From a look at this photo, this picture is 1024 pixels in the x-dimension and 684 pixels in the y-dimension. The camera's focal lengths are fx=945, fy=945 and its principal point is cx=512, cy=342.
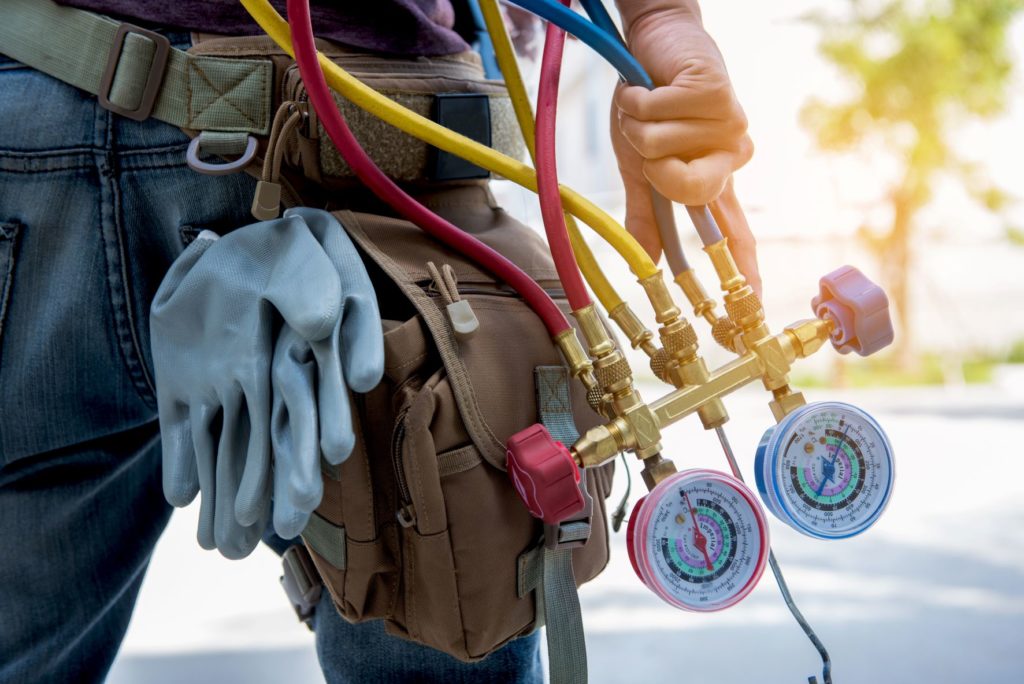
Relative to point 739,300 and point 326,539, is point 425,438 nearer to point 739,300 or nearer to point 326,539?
point 326,539

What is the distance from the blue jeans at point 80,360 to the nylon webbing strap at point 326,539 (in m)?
0.09

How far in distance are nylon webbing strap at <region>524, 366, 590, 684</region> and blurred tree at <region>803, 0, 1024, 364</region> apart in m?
4.90

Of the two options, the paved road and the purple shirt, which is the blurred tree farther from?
the purple shirt

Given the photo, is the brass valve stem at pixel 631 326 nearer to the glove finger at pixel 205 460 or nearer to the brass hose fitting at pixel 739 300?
the brass hose fitting at pixel 739 300

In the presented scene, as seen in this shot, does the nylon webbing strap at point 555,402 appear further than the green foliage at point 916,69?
No

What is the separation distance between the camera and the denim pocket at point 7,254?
1.98ft

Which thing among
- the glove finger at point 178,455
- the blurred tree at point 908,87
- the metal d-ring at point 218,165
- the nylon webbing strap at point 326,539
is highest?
the metal d-ring at point 218,165

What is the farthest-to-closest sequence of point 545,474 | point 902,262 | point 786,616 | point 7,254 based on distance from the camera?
point 902,262, point 786,616, point 7,254, point 545,474

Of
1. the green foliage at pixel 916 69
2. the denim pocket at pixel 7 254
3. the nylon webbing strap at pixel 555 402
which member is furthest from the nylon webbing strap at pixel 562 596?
the green foliage at pixel 916 69

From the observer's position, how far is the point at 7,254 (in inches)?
23.9

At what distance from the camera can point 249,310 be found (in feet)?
1.74

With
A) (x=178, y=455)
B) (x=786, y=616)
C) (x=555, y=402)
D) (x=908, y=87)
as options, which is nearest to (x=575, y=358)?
(x=555, y=402)

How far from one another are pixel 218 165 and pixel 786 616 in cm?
163

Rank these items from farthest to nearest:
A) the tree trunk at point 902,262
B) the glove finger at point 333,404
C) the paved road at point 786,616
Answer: the tree trunk at point 902,262 → the paved road at point 786,616 → the glove finger at point 333,404
